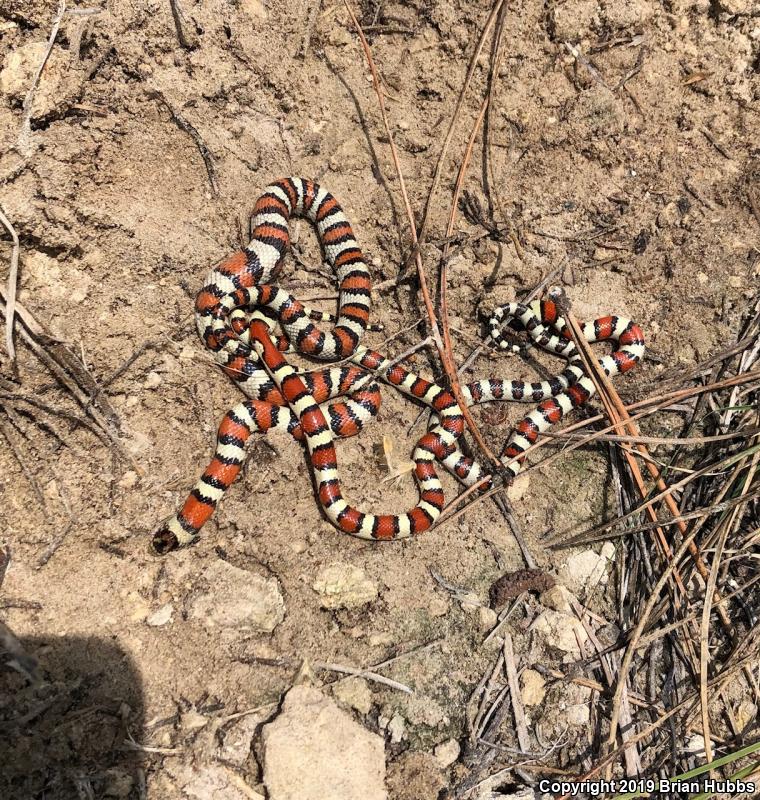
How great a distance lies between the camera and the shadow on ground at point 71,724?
236 centimetres

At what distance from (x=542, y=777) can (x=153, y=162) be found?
3966 mm

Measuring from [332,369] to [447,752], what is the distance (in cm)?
232

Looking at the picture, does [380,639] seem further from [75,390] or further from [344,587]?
[75,390]

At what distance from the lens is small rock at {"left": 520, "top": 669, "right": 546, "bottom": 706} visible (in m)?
2.92

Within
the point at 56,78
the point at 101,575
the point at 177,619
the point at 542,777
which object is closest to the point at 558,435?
the point at 542,777

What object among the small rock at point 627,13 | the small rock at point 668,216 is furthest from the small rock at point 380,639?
the small rock at point 627,13

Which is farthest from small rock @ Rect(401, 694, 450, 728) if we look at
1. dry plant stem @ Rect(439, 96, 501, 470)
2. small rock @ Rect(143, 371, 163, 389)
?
small rock @ Rect(143, 371, 163, 389)

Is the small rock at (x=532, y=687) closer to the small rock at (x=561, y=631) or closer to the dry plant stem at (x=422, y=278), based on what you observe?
the small rock at (x=561, y=631)

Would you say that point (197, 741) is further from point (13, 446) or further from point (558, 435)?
point (558, 435)

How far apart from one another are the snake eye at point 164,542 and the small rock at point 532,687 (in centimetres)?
197

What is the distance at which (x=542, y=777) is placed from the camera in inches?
108

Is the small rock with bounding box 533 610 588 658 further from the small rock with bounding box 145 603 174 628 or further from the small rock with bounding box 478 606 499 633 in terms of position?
the small rock with bounding box 145 603 174 628

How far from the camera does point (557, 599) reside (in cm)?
318

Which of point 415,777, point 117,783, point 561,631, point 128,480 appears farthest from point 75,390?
point 561,631
